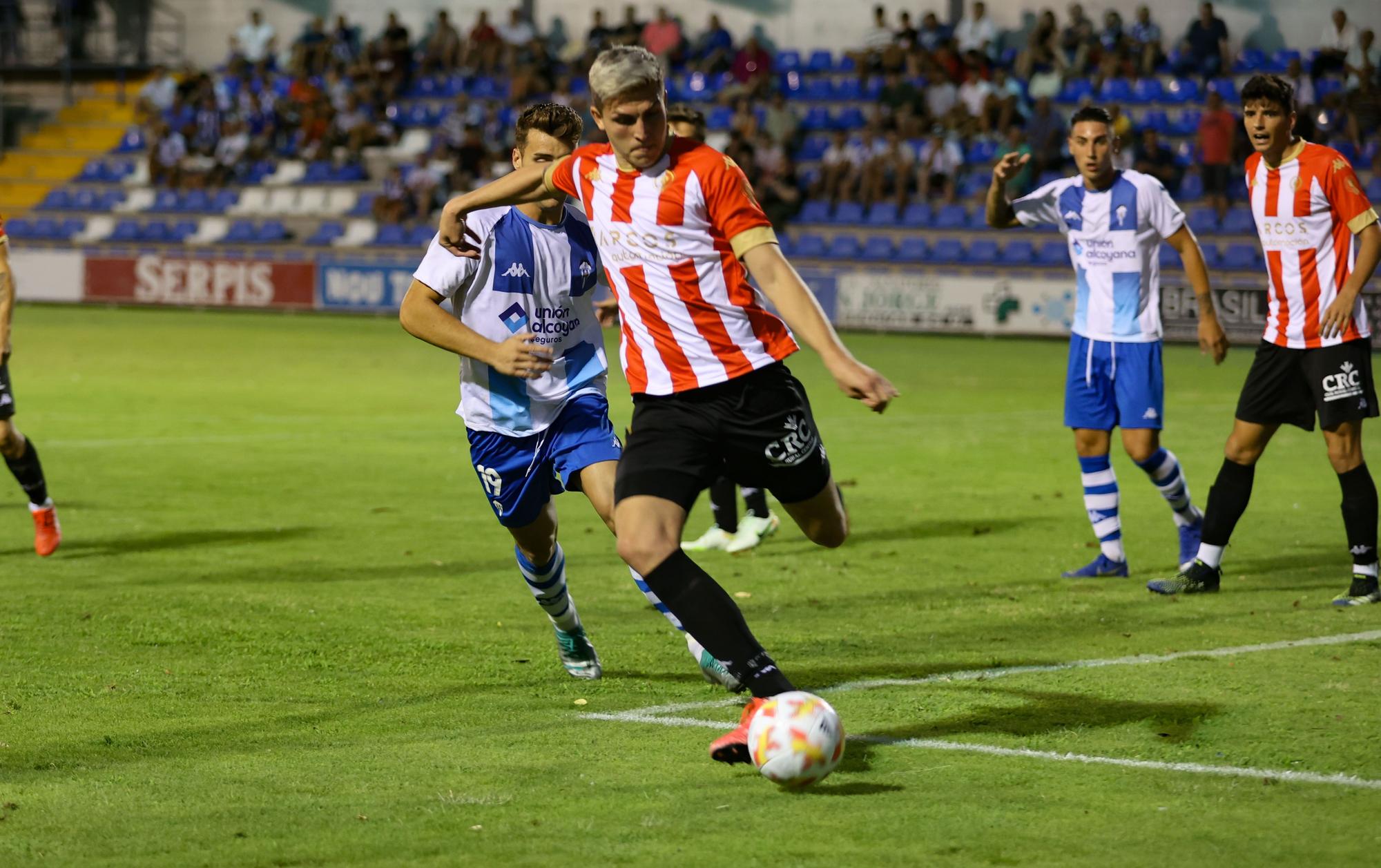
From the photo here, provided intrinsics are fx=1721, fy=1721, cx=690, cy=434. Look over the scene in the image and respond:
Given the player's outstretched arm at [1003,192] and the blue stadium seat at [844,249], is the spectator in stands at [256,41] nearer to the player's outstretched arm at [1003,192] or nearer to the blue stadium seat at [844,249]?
the blue stadium seat at [844,249]

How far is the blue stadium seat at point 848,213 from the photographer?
29.3m

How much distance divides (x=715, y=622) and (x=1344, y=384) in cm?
417

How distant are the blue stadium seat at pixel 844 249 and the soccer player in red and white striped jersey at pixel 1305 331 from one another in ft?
67.1

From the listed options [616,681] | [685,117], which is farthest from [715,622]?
[685,117]

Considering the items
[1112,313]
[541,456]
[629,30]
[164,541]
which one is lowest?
[164,541]

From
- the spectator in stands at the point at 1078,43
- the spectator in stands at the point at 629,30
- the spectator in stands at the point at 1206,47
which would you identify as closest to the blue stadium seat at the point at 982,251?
the spectator in stands at the point at 1078,43

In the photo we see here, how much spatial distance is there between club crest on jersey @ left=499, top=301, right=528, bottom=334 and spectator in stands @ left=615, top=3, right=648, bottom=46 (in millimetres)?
27789

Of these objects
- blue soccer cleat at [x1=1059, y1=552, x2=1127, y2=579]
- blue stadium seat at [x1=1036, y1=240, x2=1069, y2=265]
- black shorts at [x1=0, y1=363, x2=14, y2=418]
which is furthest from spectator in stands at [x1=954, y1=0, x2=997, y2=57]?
black shorts at [x1=0, y1=363, x2=14, y2=418]

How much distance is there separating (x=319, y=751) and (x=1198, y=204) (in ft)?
79.8

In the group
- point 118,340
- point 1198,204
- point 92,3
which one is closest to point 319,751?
point 118,340

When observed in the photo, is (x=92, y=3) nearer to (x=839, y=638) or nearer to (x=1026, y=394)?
(x=1026, y=394)

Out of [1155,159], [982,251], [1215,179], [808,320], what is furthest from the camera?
[982,251]

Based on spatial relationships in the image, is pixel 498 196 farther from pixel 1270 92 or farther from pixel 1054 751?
pixel 1270 92

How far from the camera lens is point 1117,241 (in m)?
8.45
